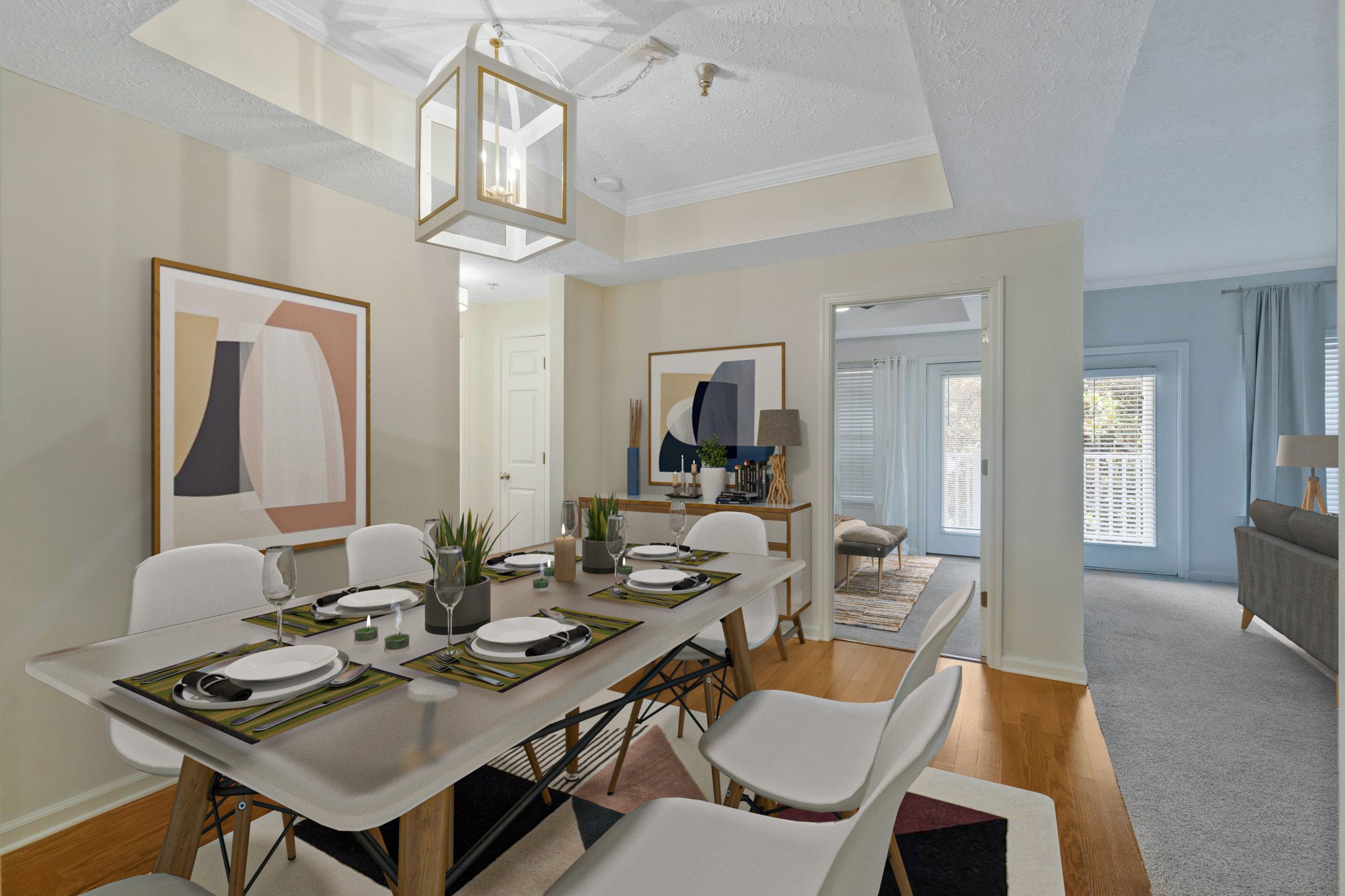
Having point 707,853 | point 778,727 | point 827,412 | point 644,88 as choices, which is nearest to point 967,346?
point 827,412

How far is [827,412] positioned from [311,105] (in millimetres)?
2950

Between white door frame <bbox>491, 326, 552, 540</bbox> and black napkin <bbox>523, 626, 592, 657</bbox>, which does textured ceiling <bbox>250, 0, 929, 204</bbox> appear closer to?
black napkin <bbox>523, 626, 592, 657</bbox>

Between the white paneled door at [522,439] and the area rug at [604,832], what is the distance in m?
3.10

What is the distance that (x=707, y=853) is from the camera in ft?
3.77

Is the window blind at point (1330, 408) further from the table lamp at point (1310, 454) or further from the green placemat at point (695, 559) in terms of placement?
the green placemat at point (695, 559)

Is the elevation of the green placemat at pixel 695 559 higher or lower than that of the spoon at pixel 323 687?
higher

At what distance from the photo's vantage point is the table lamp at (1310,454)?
164 inches

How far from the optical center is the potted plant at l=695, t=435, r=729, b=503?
13.2 ft

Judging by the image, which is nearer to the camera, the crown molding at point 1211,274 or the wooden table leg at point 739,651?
the wooden table leg at point 739,651

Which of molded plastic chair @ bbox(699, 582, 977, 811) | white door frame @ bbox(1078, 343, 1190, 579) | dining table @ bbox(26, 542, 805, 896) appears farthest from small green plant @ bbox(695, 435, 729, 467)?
white door frame @ bbox(1078, 343, 1190, 579)

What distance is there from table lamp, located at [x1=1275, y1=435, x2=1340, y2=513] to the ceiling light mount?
14.7 feet

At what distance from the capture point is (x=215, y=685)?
42.3 inches

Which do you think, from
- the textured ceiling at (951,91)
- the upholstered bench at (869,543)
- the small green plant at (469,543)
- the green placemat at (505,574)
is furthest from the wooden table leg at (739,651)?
the upholstered bench at (869,543)

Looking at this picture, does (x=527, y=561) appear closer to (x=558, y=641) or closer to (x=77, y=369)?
(x=558, y=641)
